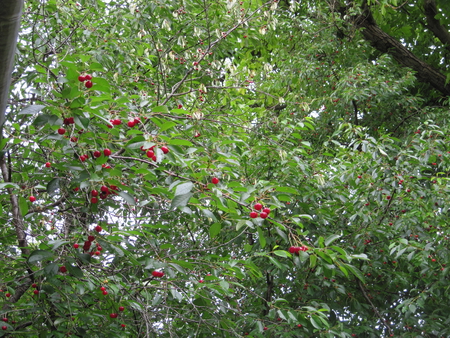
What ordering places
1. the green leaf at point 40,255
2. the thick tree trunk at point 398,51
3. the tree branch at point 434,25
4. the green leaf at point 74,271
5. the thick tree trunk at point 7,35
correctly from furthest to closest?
1. the thick tree trunk at point 398,51
2. the tree branch at point 434,25
3. the green leaf at point 74,271
4. the green leaf at point 40,255
5. the thick tree trunk at point 7,35

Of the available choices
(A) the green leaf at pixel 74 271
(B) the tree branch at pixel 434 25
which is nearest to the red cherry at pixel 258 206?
(A) the green leaf at pixel 74 271

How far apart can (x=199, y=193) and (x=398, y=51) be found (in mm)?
5404

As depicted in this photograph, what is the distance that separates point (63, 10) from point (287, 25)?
13.4 ft

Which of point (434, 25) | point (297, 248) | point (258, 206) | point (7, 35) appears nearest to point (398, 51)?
point (434, 25)

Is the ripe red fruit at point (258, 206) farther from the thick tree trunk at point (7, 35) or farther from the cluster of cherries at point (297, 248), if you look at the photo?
the thick tree trunk at point (7, 35)

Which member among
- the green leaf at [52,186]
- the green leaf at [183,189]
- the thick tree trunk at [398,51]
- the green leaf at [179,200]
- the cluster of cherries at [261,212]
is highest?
the thick tree trunk at [398,51]

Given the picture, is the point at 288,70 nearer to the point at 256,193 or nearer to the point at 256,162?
the point at 256,162

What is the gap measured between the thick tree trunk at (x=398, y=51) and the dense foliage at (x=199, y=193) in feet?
1.06

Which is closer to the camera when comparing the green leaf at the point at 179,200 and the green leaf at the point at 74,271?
the green leaf at the point at 179,200

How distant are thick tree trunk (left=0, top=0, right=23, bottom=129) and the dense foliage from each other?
631 mm

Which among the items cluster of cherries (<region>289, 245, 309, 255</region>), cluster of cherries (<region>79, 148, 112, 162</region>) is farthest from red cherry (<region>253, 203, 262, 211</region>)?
cluster of cherries (<region>79, 148, 112, 162</region>)

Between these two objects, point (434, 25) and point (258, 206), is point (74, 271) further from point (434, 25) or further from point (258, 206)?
point (434, 25)

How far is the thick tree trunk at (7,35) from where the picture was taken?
1.03 metres

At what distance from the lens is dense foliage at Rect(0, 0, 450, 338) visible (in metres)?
2.20
